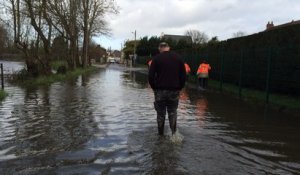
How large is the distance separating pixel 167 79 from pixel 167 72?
0.14m

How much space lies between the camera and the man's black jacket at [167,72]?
874 centimetres

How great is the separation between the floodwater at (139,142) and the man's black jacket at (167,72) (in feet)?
3.41

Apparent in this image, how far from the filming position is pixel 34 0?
30344 millimetres

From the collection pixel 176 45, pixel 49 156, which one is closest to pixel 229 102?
pixel 49 156

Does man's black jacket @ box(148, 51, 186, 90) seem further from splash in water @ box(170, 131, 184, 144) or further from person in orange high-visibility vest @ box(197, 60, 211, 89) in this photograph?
person in orange high-visibility vest @ box(197, 60, 211, 89)

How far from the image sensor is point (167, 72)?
8.76 metres

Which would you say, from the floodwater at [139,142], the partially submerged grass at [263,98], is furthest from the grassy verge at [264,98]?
the floodwater at [139,142]

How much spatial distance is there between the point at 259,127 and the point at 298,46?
508 cm

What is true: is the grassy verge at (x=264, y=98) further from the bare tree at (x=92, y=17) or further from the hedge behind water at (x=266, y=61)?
the bare tree at (x=92, y=17)

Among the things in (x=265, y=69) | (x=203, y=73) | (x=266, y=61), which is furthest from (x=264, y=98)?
(x=203, y=73)

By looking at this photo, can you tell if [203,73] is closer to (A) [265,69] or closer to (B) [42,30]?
(A) [265,69]

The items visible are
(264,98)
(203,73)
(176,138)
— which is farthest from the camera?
(203,73)

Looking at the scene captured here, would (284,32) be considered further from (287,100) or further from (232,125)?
(232,125)

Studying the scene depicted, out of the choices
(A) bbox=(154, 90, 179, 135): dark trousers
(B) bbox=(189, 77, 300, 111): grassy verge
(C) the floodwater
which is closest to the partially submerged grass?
(B) bbox=(189, 77, 300, 111): grassy verge
